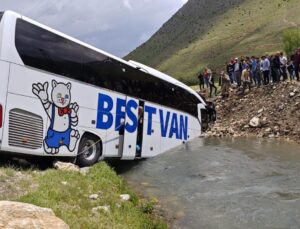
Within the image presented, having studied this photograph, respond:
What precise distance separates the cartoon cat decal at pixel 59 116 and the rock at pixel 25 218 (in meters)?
6.11

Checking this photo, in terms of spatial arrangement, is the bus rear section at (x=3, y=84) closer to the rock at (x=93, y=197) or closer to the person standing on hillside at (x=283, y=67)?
the rock at (x=93, y=197)

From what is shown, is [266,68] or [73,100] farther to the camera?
[266,68]

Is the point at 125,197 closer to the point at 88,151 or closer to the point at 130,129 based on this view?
the point at 88,151

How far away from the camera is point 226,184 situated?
13.3m

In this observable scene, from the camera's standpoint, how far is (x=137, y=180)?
14.4 metres

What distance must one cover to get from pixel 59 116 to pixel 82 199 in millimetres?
3477

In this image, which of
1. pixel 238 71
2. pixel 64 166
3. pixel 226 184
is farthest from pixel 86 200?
pixel 238 71

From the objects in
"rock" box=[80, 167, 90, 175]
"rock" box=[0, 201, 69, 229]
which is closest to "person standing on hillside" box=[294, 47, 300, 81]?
"rock" box=[80, 167, 90, 175]

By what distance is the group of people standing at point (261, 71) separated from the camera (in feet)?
83.2

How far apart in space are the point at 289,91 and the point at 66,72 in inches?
584

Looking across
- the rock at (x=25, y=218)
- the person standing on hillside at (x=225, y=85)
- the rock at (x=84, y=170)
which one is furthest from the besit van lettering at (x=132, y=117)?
the person standing on hillside at (x=225, y=85)

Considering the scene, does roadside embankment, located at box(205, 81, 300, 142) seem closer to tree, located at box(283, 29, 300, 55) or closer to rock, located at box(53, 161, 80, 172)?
rock, located at box(53, 161, 80, 172)

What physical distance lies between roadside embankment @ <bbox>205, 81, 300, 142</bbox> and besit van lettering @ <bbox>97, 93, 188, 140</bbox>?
580cm

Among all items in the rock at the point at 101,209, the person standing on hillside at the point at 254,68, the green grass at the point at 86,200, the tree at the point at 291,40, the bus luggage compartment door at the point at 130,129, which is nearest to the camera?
the green grass at the point at 86,200
